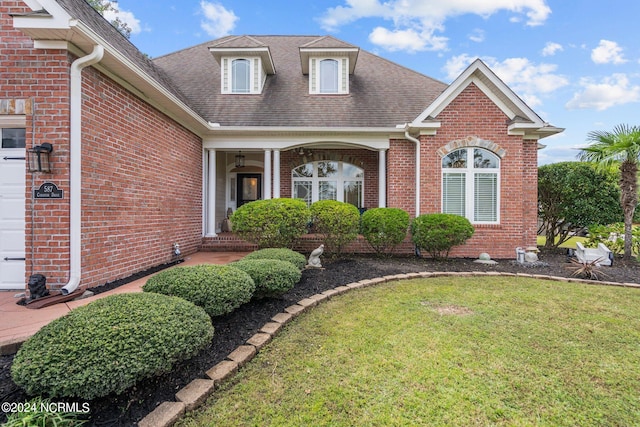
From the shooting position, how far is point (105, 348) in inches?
78.1

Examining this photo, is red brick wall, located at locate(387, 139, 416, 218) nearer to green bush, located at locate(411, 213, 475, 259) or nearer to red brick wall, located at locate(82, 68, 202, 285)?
green bush, located at locate(411, 213, 475, 259)

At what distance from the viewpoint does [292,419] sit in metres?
2.05

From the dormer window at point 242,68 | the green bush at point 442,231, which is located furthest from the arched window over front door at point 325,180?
the green bush at point 442,231

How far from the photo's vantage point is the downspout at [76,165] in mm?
4223

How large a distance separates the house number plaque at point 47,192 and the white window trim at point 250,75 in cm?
721

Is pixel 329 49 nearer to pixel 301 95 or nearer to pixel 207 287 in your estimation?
pixel 301 95

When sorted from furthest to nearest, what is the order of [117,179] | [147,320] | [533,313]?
[117,179] < [533,313] < [147,320]

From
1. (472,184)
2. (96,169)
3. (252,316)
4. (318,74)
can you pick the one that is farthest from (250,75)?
(252,316)

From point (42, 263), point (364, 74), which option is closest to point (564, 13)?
point (364, 74)

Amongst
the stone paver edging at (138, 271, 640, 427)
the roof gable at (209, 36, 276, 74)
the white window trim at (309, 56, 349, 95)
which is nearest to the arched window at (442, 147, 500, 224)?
the white window trim at (309, 56, 349, 95)

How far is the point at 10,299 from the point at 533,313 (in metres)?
7.24

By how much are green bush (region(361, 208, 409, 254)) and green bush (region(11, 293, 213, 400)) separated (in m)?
5.69

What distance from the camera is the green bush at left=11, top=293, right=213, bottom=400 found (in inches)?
72.9

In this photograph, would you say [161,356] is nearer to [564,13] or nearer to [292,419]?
[292,419]
